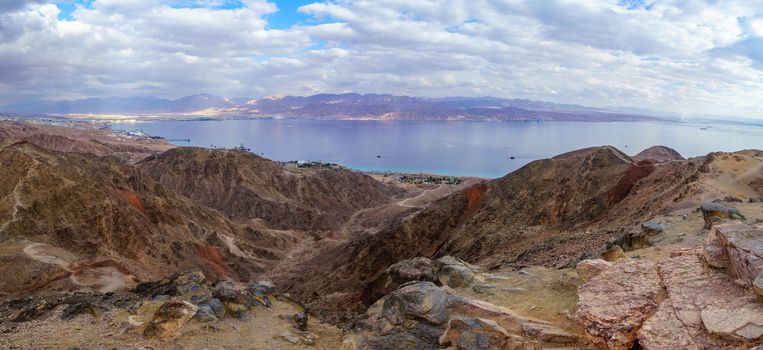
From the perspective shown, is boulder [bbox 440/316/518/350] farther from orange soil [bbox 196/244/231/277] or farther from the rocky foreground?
orange soil [bbox 196/244/231/277]

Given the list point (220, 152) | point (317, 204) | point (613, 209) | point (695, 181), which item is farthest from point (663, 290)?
point (220, 152)

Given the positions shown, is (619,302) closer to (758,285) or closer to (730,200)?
(758,285)

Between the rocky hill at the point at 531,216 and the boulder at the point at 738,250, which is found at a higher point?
the boulder at the point at 738,250

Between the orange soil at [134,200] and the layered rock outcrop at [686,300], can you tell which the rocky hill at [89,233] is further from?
the layered rock outcrop at [686,300]

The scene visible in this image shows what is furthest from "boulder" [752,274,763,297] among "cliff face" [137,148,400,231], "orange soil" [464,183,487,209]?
"cliff face" [137,148,400,231]

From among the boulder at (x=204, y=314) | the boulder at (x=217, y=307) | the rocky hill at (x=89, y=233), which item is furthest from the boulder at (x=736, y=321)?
the rocky hill at (x=89, y=233)

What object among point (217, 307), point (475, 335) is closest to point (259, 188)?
point (217, 307)

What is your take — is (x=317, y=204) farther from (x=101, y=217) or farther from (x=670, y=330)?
(x=670, y=330)
